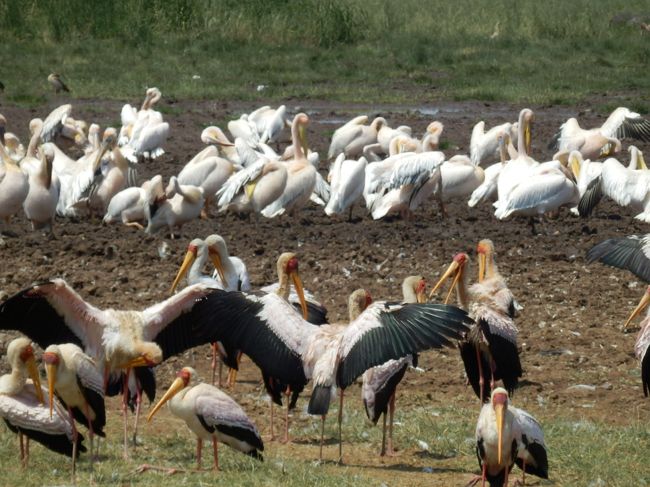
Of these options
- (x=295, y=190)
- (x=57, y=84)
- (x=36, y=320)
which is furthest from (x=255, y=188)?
(x=57, y=84)

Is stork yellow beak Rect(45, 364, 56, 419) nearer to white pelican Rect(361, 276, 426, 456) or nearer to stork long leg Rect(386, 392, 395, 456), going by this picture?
white pelican Rect(361, 276, 426, 456)

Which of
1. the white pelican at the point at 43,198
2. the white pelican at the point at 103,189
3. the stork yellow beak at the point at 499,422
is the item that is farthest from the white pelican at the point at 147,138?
the stork yellow beak at the point at 499,422

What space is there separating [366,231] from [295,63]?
1375cm

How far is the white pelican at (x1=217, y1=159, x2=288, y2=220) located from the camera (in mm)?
13039

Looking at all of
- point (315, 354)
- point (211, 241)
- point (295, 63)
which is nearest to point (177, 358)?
point (211, 241)

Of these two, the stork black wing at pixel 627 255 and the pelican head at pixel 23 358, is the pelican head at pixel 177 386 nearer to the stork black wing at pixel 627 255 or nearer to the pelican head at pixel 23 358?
the pelican head at pixel 23 358

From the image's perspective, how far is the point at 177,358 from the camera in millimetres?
8875

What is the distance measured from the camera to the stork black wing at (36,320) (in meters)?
7.00

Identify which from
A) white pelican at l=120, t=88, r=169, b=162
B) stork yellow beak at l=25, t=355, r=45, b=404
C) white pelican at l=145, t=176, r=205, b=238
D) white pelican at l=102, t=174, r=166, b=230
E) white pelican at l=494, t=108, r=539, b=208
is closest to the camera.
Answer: stork yellow beak at l=25, t=355, r=45, b=404

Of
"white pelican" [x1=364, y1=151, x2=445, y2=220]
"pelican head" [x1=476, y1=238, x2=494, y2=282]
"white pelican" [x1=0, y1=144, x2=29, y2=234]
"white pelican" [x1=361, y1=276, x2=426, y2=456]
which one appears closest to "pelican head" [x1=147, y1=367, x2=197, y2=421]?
"white pelican" [x1=361, y1=276, x2=426, y2=456]

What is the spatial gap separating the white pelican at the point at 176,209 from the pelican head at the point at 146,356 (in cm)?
518

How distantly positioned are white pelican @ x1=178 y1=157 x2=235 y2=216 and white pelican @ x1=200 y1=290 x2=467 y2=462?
6.71 m

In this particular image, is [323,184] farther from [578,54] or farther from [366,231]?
[578,54]

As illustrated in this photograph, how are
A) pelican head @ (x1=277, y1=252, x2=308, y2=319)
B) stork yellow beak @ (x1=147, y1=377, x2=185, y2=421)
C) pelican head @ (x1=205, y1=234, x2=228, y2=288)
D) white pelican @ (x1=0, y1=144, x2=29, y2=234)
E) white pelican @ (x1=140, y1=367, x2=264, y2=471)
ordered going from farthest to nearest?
white pelican @ (x1=0, y1=144, x2=29, y2=234) < pelican head @ (x1=205, y1=234, x2=228, y2=288) < pelican head @ (x1=277, y1=252, x2=308, y2=319) < stork yellow beak @ (x1=147, y1=377, x2=185, y2=421) < white pelican @ (x1=140, y1=367, x2=264, y2=471)
